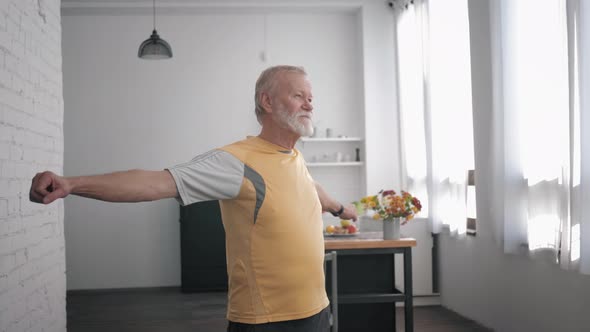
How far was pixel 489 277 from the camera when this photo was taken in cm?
471

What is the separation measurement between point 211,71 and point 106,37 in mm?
1309

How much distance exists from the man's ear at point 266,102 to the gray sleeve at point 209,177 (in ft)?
0.93

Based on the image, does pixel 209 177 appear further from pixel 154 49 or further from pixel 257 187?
pixel 154 49

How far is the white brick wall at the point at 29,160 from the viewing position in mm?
2660

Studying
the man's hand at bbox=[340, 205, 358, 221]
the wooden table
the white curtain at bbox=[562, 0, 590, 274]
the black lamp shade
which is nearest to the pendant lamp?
the black lamp shade

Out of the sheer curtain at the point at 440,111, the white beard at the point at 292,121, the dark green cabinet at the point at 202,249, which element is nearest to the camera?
the white beard at the point at 292,121

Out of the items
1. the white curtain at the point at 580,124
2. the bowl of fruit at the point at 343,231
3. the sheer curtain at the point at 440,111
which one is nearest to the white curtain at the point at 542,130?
the white curtain at the point at 580,124

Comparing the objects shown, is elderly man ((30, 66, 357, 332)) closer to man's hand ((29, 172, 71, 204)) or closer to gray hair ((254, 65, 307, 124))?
gray hair ((254, 65, 307, 124))

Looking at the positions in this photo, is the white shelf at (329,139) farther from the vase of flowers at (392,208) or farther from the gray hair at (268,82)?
the gray hair at (268,82)

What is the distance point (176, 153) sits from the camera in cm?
722

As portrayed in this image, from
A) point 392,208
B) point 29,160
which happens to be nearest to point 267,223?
point 29,160

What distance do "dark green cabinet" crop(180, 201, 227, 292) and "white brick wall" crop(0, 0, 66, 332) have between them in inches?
129

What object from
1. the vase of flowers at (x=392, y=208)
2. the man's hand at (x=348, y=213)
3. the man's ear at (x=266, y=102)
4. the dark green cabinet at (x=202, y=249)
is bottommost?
the dark green cabinet at (x=202, y=249)

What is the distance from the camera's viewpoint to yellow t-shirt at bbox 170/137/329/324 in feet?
5.35
